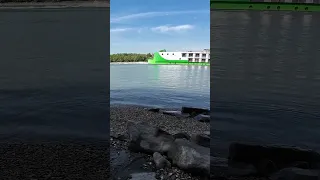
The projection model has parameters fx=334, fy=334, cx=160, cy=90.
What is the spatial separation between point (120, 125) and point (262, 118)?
195 centimetres

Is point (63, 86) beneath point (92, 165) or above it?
above

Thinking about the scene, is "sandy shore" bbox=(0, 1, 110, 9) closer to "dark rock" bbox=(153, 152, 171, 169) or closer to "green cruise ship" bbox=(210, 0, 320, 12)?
"green cruise ship" bbox=(210, 0, 320, 12)

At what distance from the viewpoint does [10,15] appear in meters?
5.97

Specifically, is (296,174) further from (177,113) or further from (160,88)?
(160,88)

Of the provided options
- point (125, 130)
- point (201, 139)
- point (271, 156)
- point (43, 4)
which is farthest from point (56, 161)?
point (43, 4)

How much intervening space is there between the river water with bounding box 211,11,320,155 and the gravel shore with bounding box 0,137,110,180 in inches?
46.0

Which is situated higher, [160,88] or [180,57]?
[180,57]

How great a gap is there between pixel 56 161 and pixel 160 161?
972 millimetres

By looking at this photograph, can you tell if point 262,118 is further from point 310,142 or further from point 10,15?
point 10,15

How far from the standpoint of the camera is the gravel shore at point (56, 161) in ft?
Answer: 9.39

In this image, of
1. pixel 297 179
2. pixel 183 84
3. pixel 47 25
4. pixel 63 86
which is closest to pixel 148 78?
pixel 183 84

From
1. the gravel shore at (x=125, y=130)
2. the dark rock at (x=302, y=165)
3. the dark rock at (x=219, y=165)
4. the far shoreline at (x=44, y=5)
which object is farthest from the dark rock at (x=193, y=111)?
the far shoreline at (x=44, y=5)

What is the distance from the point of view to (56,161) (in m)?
3.12

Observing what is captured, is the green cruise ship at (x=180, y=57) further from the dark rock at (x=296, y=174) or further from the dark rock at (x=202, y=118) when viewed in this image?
the dark rock at (x=296, y=174)
